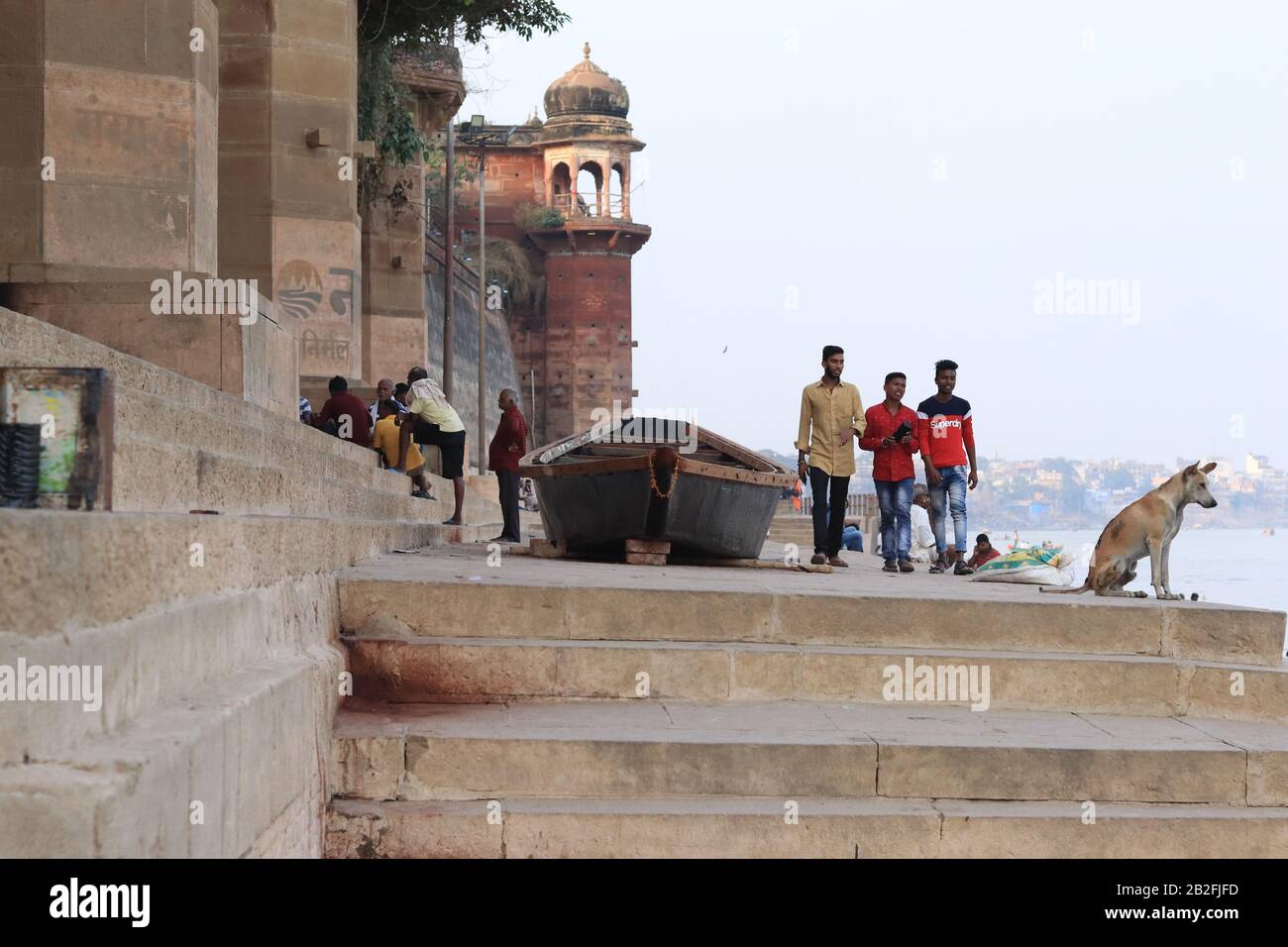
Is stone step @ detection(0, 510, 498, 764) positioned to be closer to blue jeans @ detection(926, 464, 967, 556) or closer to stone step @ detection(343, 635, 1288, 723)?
stone step @ detection(343, 635, 1288, 723)

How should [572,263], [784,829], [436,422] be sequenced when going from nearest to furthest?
[784,829] < [436,422] < [572,263]

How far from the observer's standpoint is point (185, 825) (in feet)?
11.7

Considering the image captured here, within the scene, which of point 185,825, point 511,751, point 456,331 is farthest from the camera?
point 456,331

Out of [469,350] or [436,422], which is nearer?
[436,422]

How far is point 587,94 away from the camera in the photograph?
66688 mm

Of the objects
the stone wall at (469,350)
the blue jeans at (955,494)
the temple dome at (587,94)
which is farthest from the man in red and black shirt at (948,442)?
the temple dome at (587,94)

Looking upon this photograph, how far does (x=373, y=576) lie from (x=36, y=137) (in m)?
4.53

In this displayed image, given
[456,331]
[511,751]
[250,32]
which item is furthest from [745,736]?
[456,331]

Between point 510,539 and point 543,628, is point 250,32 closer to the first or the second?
point 510,539

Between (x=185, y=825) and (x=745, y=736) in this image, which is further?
(x=745, y=736)

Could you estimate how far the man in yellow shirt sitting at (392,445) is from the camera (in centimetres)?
1717

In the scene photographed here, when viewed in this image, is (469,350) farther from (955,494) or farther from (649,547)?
(649,547)

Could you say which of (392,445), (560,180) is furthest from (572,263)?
(392,445)

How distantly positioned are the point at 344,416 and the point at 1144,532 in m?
9.38
